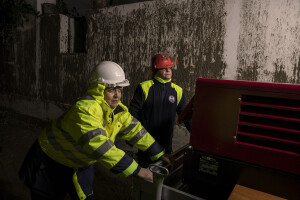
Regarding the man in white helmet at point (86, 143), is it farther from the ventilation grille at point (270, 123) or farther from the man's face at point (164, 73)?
the man's face at point (164, 73)

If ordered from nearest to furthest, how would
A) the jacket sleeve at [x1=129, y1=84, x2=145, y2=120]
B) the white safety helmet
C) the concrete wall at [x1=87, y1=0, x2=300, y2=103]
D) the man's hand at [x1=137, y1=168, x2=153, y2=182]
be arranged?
the man's hand at [x1=137, y1=168, x2=153, y2=182], the white safety helmet, the jacket sleeve at [x1=129, y1=84, x2=145, y2=120], the concrete wall at [x1=87, y1=0, x2=300, y2=103]

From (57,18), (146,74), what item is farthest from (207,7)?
(57,18)

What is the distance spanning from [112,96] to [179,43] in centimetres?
202

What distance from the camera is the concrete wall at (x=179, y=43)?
8.87 ft

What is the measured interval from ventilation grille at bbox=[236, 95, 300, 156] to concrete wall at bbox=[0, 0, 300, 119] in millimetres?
1961

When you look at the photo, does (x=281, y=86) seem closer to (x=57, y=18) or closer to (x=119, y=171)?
(x=119, y=171)

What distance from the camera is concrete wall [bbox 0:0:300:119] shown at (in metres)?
2.70

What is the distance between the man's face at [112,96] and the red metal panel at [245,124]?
77 centimetres

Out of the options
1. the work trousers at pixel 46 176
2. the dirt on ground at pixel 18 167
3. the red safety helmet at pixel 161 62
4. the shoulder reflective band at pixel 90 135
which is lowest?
the dirt on ground at pixel 18 167

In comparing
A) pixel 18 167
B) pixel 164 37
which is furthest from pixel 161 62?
pixel 18 167

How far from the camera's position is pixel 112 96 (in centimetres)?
175

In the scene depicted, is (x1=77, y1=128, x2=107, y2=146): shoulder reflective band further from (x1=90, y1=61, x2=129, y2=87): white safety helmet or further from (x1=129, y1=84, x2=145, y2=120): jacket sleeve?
(x1=129, y1=84, x2=145, y2=120): jacket sleeve

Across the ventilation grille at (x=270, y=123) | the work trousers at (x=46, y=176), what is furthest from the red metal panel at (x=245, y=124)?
the work trousers at (x=46, y=176)

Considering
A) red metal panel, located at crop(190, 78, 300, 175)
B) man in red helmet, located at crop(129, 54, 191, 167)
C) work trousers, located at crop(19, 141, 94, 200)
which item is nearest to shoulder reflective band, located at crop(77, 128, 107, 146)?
work trousers, located at crop(19, 141, 94, 200)
